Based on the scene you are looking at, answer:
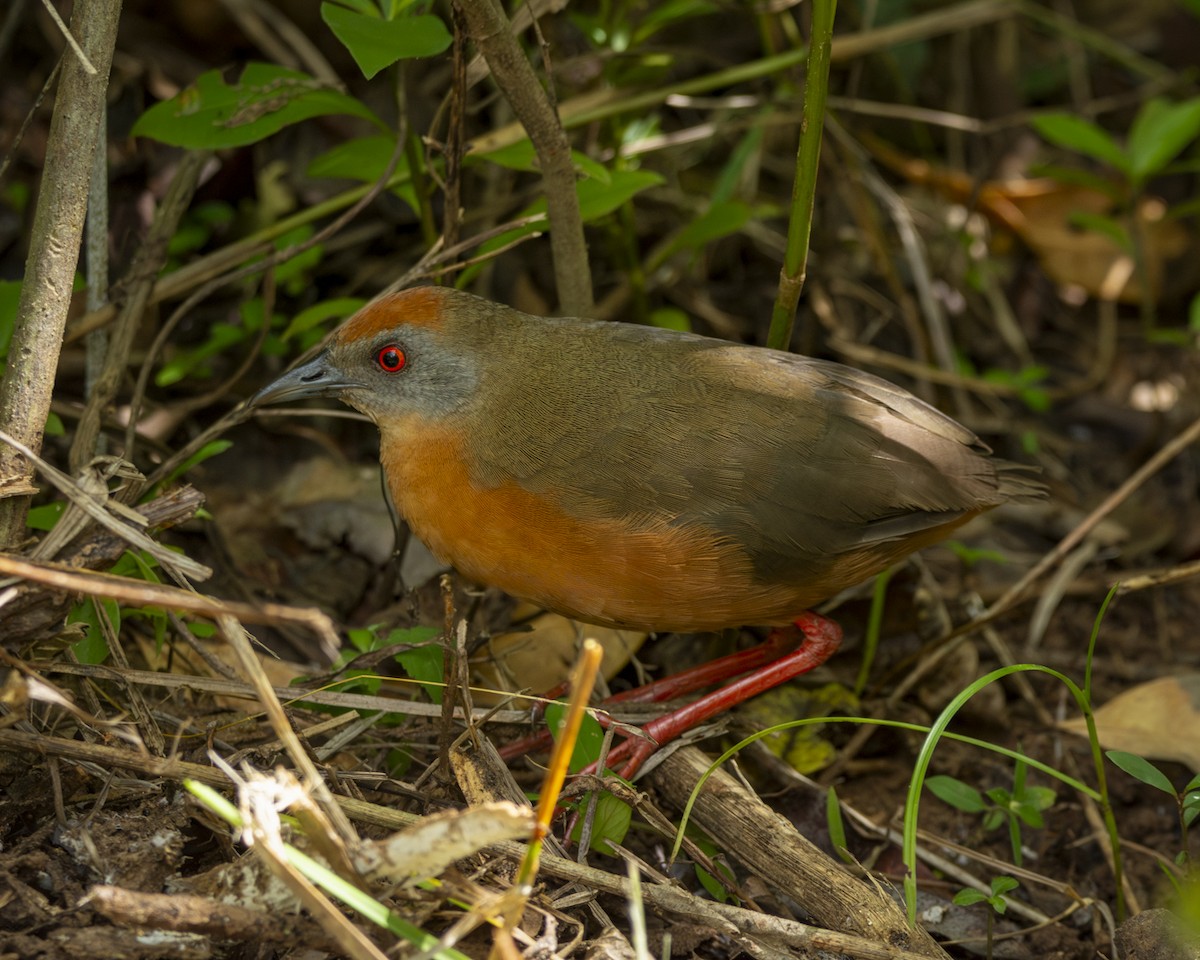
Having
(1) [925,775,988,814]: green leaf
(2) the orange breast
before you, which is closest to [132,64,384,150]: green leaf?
(2) the orange breast

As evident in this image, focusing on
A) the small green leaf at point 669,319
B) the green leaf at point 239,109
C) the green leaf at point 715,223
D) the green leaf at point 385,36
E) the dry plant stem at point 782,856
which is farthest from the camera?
the small green leaf at point 669,319

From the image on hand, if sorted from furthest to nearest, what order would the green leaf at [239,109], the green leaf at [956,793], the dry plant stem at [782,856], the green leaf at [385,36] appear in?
the green leaf at [239,109]
the green leaf at [956,793]
the green leaf at [385,36]
the dry plant stem at [782,856]

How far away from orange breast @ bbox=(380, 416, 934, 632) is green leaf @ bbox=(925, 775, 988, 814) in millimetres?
605

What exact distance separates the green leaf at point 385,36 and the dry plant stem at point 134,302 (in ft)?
3.93

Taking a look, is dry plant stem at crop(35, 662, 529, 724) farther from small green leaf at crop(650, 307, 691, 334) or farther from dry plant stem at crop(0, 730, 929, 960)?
small green leaf at crop(650, 307, 691, 334)

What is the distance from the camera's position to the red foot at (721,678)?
3.44 metres

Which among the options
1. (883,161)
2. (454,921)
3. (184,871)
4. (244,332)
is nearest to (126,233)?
(244,332)

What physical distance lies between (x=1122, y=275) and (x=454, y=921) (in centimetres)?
465

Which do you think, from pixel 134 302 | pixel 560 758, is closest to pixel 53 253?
pixel 134 302

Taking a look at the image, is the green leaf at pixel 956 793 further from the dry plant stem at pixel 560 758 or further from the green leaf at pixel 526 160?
the green leaf at pixel 526 160

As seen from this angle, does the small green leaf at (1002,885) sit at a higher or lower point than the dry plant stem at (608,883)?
lower

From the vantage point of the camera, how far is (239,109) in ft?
11.5

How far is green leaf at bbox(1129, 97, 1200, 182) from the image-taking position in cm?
478

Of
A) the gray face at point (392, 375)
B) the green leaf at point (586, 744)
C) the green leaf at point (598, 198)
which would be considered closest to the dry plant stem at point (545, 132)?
the green leaf at point (598, 198)
